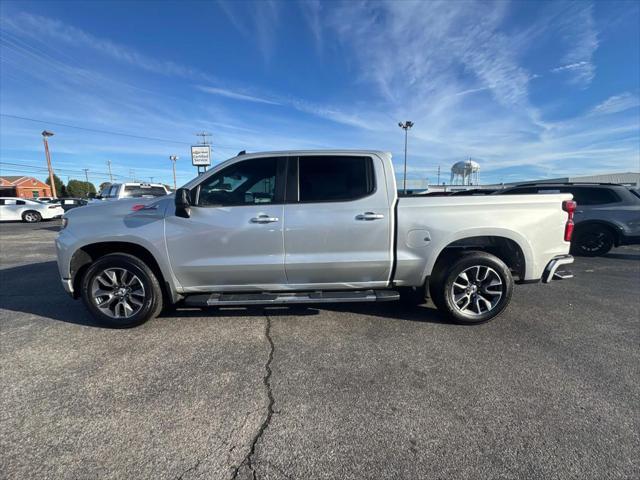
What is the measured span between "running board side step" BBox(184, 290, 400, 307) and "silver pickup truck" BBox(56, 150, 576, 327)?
20 millimetres

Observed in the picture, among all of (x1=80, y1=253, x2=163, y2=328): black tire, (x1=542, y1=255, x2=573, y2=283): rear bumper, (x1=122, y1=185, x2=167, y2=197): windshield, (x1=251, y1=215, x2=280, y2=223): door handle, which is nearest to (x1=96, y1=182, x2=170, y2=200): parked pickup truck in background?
(x1=122, y1=185, x2=167, y2=197): windshield

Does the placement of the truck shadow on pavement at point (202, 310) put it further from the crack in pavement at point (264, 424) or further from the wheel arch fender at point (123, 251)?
the crack in pavement at point (264, 424)

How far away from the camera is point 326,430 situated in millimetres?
2057

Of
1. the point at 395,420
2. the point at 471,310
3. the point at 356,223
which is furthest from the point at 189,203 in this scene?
the point at 471,310

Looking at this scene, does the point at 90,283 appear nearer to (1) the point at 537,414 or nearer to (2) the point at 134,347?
(2) the point at 134,347

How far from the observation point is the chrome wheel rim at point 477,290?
3562mm

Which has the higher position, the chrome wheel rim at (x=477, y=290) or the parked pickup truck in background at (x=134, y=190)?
the parked pickup truck in background at (x=134, y=190)

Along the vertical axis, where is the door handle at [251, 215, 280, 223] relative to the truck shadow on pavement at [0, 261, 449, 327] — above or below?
above

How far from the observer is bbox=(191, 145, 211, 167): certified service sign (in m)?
33.5

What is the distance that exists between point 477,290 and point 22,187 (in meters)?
86.4

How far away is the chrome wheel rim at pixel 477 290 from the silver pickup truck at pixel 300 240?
12 millimetres

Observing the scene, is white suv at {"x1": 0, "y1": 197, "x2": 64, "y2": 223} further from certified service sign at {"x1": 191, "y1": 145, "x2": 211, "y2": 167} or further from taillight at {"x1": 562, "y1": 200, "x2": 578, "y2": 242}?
taillight at {"x1": 562, "y1": 200, "x2": 578, "y2": 242}

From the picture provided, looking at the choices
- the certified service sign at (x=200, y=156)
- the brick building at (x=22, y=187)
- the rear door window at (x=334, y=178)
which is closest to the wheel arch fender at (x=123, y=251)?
the rear door window at (x=334, y=178)

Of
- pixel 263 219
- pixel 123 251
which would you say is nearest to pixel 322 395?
pixel 263 219
